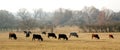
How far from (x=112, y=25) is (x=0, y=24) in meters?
48.1

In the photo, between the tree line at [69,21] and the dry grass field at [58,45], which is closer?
the dry grass field at [58,45]

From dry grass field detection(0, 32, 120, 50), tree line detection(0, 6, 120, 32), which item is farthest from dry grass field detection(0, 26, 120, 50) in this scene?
tree line detection(0, 6, 120, 32)

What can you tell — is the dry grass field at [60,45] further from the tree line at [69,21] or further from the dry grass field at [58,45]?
the tree line at [69,21]

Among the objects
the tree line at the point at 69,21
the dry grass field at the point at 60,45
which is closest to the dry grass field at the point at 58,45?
the dry grass field at the point at 60,45

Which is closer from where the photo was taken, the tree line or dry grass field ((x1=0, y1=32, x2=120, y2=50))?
dry grass field ((x1=0, y1=32, x2=120, y2=50))

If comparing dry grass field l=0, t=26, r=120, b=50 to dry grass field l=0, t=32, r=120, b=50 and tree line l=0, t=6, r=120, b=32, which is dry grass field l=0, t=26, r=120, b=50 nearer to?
dry grass field l=0, t=32, r=120, b=50

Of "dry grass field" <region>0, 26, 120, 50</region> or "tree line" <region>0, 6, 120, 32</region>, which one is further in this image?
"tree line" <region>0, 6, 120, 32</region>

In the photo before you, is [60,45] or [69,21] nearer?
[60,45]

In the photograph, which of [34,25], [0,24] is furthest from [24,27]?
[0,24]

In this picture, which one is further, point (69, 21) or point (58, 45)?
point (69, 21)

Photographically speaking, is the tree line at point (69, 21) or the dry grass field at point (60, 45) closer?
the dry grass field at point (60, 45)

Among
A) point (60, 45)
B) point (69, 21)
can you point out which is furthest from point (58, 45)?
point (69, 21)

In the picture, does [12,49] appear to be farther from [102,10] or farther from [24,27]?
[102,10]

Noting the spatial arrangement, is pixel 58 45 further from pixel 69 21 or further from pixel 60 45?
pixel 69 21
